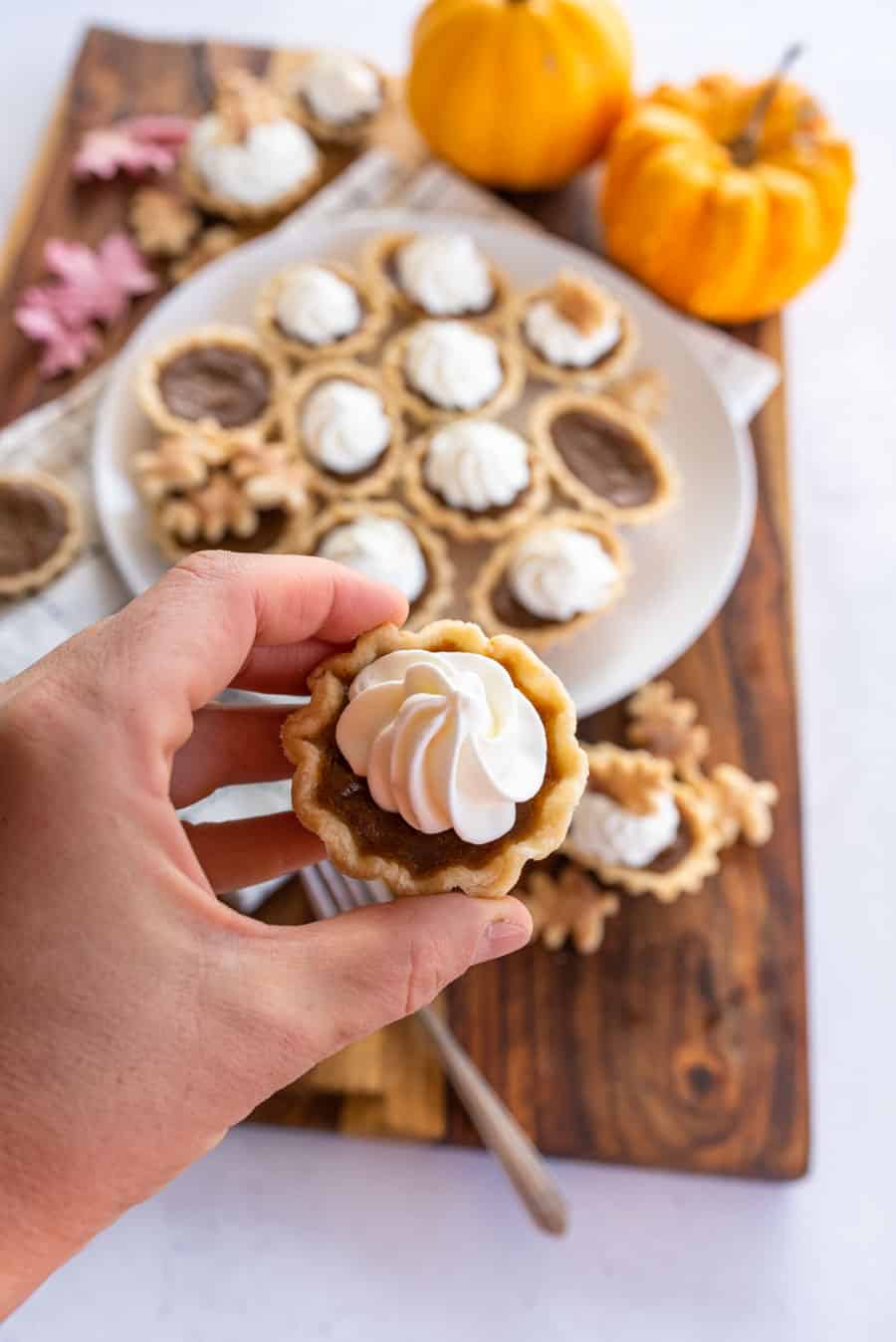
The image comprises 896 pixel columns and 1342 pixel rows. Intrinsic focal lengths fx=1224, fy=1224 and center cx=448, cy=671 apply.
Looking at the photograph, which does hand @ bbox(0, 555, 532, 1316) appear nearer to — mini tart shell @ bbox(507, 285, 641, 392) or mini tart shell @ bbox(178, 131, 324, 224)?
mini tart shell @ bbox(507, 285, 641, 392)

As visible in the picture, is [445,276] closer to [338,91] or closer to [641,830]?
[338,91]

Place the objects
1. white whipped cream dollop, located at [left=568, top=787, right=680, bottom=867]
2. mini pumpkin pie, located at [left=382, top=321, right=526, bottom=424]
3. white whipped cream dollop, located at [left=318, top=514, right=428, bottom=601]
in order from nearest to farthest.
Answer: white whipped cream dollop, located at [left=568, top=787, right=680, bottom=867]
white whipped cream dollop, located at [left=318, top=514, right=428, bottom=601]
mini pumpkin pie, located at [left=382, top=321, right=526, bottom=424]

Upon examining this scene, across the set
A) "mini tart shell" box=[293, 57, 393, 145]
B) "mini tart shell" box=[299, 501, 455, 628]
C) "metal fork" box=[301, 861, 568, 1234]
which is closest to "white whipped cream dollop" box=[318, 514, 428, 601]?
"mini tart shell" box=[299, 501, 455, 628]

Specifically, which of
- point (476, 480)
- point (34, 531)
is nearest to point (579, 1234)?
point (476, 480)

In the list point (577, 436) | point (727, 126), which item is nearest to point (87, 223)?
point (577, 436)

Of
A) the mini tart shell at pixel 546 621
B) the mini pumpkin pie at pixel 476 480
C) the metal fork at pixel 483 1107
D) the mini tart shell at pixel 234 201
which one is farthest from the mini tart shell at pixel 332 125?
the metal fork at pixel 483 1107

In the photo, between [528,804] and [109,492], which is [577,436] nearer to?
[109,492]

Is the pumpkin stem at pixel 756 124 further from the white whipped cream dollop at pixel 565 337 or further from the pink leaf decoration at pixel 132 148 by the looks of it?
the pink leaf decoration at pixel 132 148
